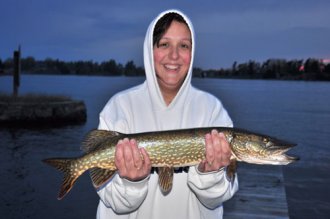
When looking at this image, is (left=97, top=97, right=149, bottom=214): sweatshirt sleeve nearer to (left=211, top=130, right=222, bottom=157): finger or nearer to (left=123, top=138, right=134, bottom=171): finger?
(left=123, top=138, right=134, bottom=171): finger

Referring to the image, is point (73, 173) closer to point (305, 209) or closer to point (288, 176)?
point (305, 209)

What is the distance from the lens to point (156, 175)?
11.2 ft

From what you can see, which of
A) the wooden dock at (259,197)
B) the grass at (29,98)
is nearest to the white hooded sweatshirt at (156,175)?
the wooden dock at (259,197)

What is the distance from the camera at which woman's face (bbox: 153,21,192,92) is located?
3352 mm

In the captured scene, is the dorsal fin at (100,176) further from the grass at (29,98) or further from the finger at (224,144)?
the grass at (29,98)

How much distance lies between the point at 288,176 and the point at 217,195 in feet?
50.5

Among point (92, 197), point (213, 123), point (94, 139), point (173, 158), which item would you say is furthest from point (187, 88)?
point (92, 197)

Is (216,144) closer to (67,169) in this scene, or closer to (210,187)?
(210,187)

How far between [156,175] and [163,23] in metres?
1.36

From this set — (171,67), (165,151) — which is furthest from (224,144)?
(171,67)

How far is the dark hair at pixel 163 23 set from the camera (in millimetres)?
3428

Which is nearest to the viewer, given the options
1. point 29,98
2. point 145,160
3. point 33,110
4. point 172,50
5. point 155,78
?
point 145,160

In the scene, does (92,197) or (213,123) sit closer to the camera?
(213,123)

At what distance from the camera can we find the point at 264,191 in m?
7.83
